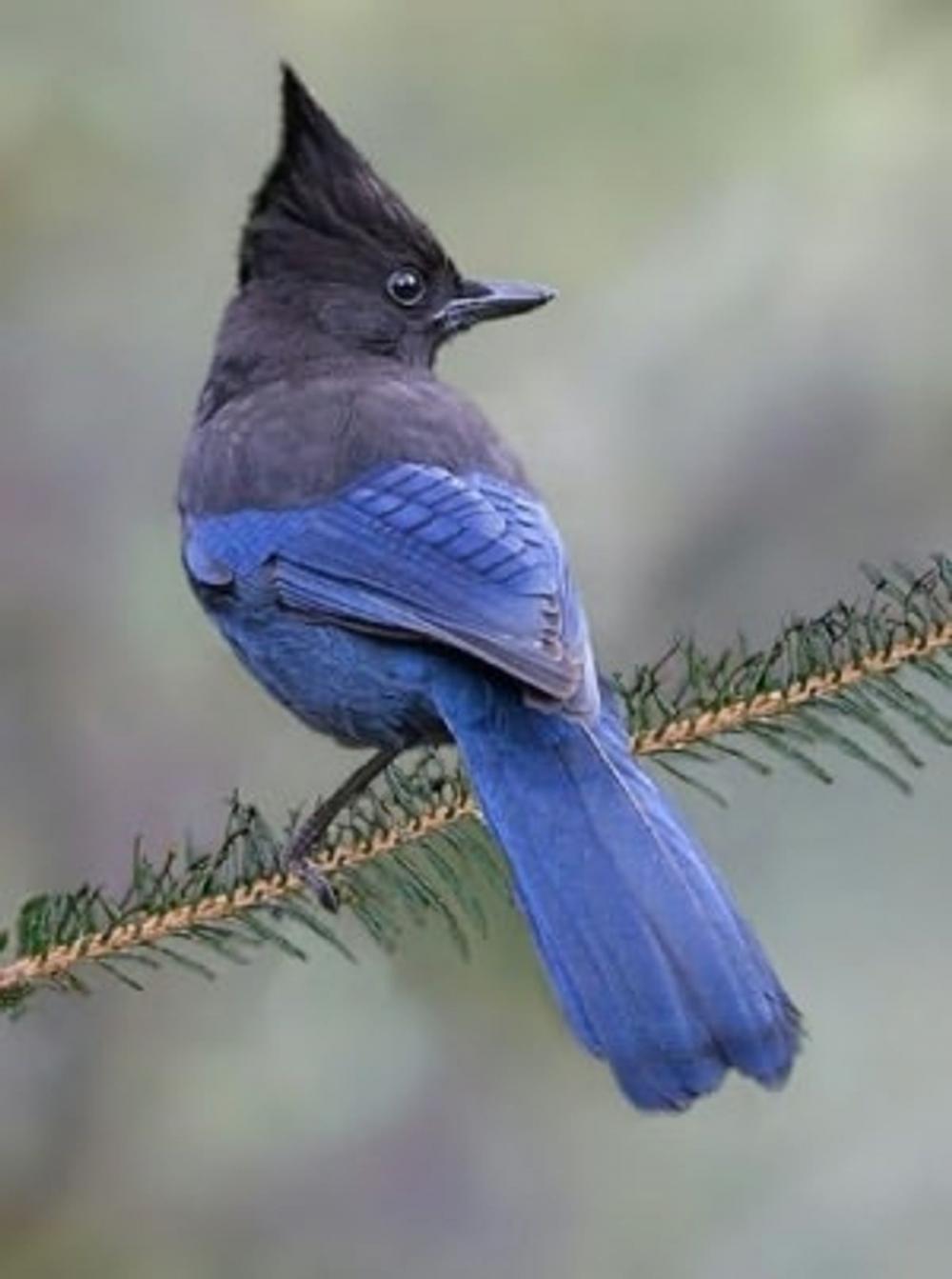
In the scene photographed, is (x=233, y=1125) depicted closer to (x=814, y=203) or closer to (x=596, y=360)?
(x=596, y=360)

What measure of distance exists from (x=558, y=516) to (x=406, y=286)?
104 centimetres

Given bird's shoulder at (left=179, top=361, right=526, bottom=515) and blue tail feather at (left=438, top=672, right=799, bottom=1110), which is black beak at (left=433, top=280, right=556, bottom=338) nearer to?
bird's shoulder at (left=179, top=361, right=526, bottom=515)

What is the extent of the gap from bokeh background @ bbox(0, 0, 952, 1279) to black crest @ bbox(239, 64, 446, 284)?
37.4 inches

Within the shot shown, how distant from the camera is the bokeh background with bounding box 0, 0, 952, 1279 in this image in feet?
13.4

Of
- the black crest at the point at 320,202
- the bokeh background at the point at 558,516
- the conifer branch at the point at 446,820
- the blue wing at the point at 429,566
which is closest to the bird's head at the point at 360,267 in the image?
the black crest at the point at 320,202

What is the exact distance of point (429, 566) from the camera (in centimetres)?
287

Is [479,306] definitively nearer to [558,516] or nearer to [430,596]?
[430,596]

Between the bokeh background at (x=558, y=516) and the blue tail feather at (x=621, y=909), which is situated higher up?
the blue tail feather at (x=621, y=909)

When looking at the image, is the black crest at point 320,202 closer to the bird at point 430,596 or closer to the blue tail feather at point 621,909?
the bird at point 430,596

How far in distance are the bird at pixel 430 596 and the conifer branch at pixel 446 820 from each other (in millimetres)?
63

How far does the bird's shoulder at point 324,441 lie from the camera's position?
120 inches

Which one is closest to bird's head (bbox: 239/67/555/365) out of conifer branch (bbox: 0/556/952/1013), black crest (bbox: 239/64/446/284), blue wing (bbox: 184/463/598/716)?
black crest (bbox: 239/64/446/284)

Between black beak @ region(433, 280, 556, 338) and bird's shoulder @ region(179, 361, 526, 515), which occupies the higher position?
black beak @ region(433, 280, 556, 338)

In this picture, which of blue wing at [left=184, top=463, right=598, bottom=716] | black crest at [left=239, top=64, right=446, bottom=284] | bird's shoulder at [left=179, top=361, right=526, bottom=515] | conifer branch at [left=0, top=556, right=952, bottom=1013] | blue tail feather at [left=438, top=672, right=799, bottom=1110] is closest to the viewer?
blue tail feather at [left=438, top=672, right=799, bottom=1110]
